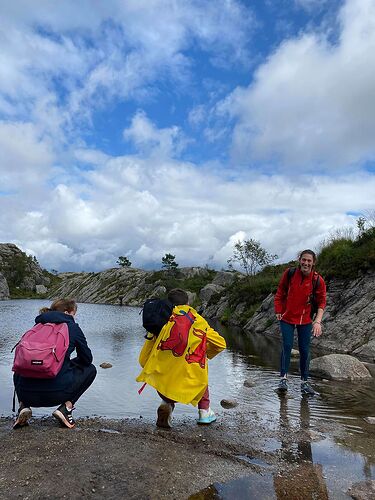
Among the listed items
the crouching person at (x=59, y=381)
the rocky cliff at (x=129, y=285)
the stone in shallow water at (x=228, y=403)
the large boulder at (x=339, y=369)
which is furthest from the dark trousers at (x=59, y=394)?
the rocky cliff at (x=129, y=285)

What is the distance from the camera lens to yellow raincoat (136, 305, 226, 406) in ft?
19.7

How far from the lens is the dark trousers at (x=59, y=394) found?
18.7ft

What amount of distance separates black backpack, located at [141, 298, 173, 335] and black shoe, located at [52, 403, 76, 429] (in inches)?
63.5

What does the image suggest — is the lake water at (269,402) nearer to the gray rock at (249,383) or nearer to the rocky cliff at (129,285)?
the gray rock at (249,383)

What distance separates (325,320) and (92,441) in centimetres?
1593

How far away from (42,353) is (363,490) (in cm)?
399

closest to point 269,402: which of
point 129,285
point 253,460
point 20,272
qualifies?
point 253,460

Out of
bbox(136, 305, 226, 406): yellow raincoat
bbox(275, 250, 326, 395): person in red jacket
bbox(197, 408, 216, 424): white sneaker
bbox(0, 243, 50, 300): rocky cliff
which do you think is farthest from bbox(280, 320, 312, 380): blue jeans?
bbox(0, 243, 50, 300): rocky cliff

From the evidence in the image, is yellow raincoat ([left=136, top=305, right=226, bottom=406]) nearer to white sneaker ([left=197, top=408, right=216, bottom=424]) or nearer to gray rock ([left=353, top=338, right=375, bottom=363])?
white sneaker ([left=197, top=408, right=216, bottom=424])

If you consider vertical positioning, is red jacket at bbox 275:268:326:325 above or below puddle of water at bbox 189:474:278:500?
above

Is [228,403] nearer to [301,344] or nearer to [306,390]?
[306,390]

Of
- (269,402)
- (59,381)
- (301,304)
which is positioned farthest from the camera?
(301,304)

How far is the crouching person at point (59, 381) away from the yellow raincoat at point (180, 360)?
3.00 feet

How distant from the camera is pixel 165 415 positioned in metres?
6.10
